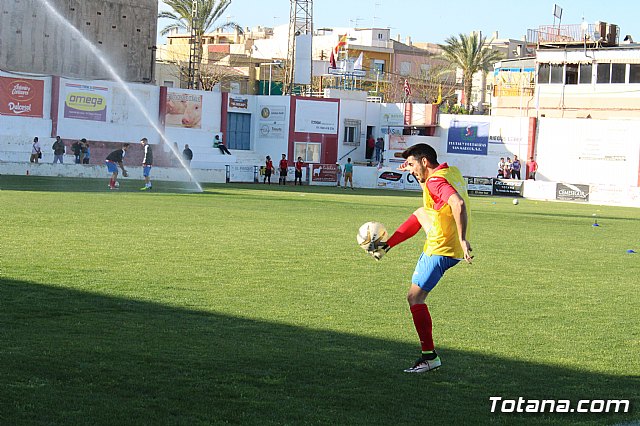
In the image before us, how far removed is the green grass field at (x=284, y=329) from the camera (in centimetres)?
752

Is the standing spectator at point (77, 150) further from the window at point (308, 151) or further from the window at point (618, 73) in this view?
the window at point (618, 73)

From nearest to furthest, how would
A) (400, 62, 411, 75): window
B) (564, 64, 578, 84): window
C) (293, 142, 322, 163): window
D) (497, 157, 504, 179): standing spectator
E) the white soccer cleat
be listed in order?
the white soccer cleat → (497, 157, 504, 179): standing spectator → (293, 142, 322, 163): window → (564, 64, 578, 84): window → (400, 62, 411, 75): window

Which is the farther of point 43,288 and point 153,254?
point 153,254

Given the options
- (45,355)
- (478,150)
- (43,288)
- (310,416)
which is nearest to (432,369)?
Answer: (310,416)

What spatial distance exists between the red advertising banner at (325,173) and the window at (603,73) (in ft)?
71.7

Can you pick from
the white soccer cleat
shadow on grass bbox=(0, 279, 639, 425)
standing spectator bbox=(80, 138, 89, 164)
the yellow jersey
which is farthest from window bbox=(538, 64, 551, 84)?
the white soccer cleat

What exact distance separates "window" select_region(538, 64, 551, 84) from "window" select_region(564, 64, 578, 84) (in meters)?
1.45

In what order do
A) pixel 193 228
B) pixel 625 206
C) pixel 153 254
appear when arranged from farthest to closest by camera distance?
1. pixel 625 206
2. pixel 193 228
3. pixel 153 254

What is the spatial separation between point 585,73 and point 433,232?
6652 cm

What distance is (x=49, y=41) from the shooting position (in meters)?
64.1

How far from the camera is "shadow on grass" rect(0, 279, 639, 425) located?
23.6 feet

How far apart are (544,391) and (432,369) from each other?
3.61 ft

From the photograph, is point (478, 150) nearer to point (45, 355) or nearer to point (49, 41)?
point (49, 41)

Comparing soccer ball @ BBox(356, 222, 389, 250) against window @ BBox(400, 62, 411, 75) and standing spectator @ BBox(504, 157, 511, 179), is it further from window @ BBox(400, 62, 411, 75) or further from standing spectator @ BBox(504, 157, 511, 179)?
window @ BBox(400, 62, 411, 75)
